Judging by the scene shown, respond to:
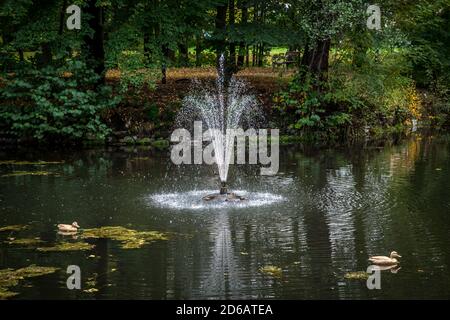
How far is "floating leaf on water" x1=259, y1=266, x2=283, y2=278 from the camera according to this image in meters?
9.97

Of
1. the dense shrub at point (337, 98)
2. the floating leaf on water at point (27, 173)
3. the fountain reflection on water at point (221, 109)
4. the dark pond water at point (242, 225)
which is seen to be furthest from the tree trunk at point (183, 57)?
the floating leaf on water at point (27, 173)

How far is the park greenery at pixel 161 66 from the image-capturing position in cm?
2470

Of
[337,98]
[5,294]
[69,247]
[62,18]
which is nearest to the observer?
[5,294]

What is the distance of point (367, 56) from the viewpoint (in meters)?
26.9

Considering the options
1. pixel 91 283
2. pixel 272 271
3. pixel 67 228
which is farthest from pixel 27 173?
pixel 272 271

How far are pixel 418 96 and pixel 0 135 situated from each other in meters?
19.1

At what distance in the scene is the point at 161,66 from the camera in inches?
1032

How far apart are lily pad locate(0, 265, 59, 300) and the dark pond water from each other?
0.21 meters

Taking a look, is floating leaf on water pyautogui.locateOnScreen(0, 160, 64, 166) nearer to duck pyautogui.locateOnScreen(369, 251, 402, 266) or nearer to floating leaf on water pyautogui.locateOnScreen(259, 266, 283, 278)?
floating leaf on water pyautogui.locateOnScreen(259, 266, 283, 278)

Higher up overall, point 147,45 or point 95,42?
point 95,42

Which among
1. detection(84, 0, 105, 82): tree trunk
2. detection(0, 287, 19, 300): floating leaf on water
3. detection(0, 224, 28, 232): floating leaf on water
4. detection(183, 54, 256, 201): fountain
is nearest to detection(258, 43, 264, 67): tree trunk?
detection(183, 54, 256, 201): fountain

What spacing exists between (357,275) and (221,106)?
17455mm

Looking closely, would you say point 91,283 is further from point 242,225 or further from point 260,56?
point 260,56

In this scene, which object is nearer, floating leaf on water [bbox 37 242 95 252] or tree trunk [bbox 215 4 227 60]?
floating leaf on water [bbox 37 242 95 252]
